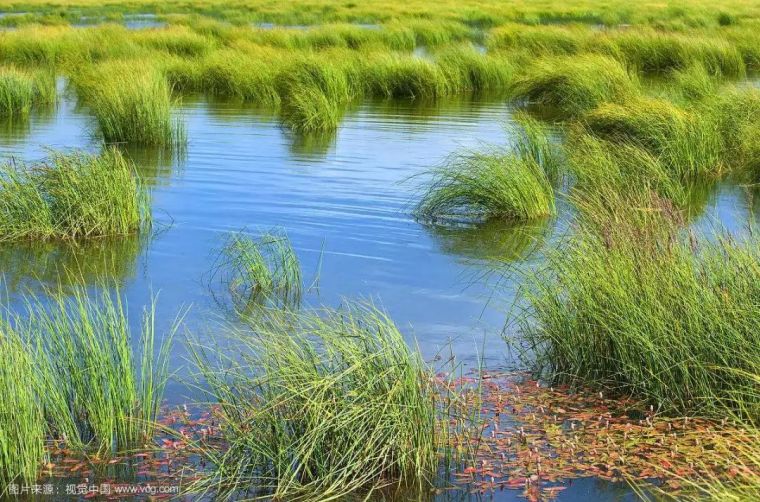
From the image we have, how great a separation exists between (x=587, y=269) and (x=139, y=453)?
9.31 feet

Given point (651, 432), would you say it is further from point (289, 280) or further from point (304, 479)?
point (289, 280)

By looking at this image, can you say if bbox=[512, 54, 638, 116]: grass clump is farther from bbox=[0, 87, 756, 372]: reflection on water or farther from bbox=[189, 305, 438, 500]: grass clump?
bbox=[189, 305, 438, 500]: grass clump

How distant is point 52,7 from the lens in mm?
53344

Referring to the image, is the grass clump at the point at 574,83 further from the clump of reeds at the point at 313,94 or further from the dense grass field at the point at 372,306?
the clump of reeds at the point at 313,94

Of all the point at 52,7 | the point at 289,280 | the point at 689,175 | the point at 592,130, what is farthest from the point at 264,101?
the point at 52,7

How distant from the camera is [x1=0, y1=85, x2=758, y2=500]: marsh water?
7777 millimetres

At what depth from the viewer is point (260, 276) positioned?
331 inches

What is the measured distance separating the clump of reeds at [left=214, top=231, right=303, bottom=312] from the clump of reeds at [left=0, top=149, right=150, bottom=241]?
1507 mm

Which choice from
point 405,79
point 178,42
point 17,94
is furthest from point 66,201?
point 178,42

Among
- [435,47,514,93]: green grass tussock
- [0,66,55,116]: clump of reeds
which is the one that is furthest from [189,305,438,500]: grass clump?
[435,47,514,93]: green grass tussock

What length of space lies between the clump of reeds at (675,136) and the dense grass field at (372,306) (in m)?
0.04

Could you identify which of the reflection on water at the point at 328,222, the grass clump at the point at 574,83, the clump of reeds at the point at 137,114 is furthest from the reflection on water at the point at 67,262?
the grass clump at the point at 574,83

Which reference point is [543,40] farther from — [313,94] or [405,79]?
[313,94]

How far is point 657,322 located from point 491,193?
4910 mm
